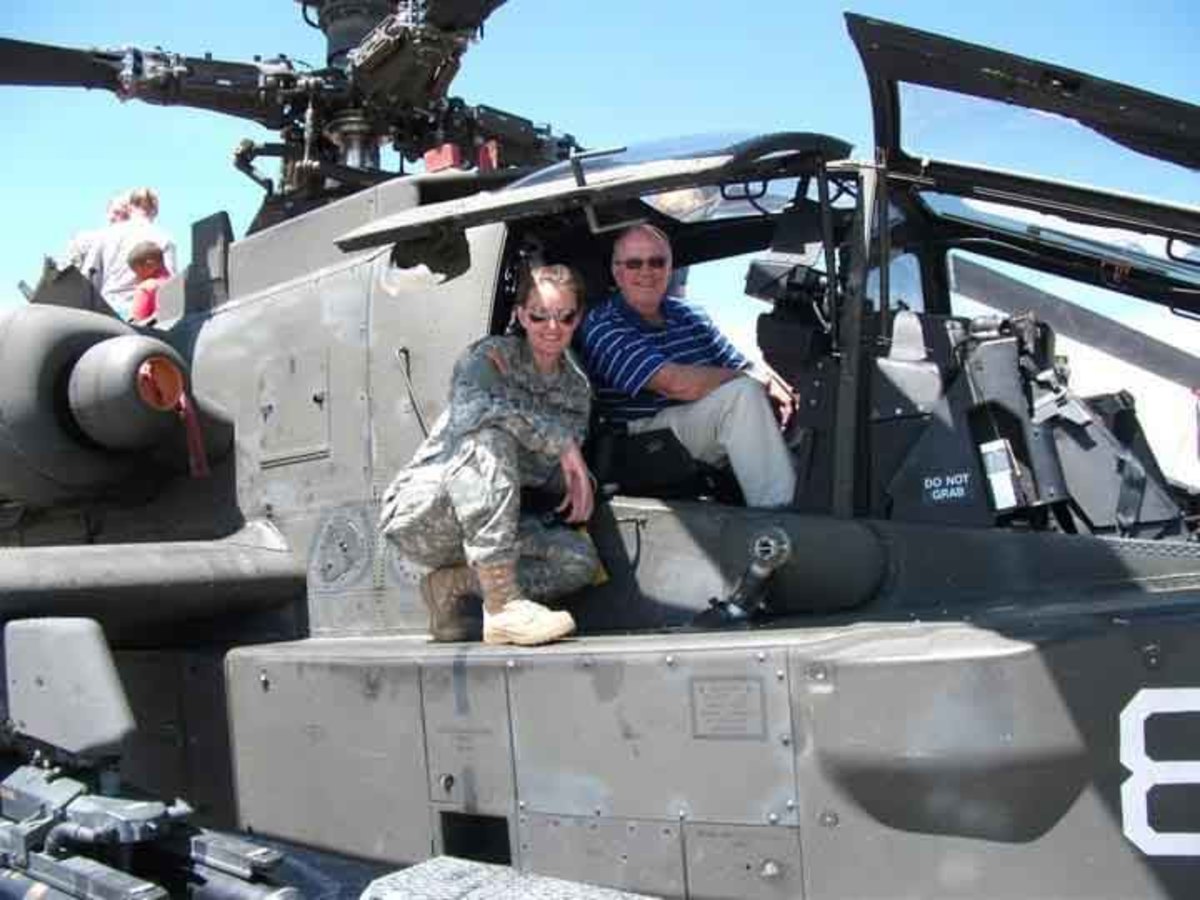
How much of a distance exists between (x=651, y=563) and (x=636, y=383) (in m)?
0.58

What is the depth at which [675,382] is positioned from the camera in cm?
383

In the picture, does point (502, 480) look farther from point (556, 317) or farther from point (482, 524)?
point (556, 317)

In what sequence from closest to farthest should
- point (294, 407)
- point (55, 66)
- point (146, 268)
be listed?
point (294, 407)
point (146, 268)
point (55, 66)

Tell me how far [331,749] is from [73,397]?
6.55ft

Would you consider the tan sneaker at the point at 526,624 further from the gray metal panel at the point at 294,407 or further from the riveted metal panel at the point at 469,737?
the gray metal panel at the point at 294,407

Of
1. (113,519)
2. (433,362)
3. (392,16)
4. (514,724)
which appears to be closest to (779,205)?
(433,362)

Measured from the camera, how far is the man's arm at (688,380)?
3.81 meters

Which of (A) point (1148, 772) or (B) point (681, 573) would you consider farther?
(B) point (681, 573)

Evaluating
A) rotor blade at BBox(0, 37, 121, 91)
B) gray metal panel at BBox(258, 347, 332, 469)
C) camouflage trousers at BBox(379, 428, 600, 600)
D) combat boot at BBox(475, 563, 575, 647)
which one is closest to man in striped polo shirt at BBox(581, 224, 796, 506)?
camouflage trousers at BBox(379, 428, 600, 600)

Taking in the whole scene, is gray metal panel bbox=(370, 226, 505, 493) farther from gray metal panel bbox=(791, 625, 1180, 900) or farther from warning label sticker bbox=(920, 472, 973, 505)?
gray metal panel bbox=(791, 625, 1180, 900)

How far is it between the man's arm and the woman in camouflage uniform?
0.28 meters

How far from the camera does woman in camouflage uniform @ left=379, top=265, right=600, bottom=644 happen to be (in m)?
3.47

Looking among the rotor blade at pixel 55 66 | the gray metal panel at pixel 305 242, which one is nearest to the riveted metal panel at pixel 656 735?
the gray metal panel at pixel 305 242

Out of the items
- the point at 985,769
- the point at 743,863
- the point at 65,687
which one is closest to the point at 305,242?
the point at 65,687
